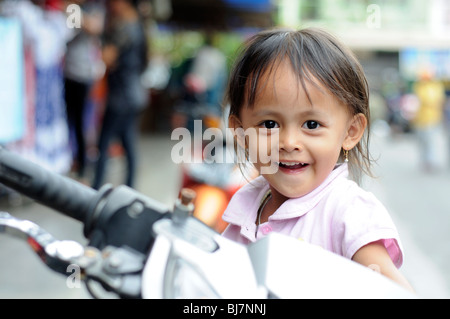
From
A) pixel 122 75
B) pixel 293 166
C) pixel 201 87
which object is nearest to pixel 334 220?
pixel 293 166

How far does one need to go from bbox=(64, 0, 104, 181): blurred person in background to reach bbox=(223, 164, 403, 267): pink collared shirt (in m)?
5.87

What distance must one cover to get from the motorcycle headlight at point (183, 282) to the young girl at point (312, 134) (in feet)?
1.32

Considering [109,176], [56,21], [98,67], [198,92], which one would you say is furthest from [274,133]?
[98,67]

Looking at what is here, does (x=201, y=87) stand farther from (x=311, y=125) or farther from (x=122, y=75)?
(x=311, y=125)

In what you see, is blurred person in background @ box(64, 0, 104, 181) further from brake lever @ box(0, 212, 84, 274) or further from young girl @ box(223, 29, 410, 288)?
brake lever @ box(0, 212, 84, 274)

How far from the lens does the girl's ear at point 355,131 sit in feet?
4.66

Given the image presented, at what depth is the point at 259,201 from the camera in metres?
1.56

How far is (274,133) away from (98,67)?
7.32 metres

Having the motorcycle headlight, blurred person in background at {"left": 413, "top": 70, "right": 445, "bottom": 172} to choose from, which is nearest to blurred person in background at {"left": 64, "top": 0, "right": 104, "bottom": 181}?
the motorcycle headlight

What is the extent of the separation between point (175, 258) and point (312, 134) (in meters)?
0.46

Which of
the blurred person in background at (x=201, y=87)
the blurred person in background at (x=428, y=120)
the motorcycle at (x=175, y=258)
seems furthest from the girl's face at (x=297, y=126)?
the blurred person in background at (x=428, y=120)

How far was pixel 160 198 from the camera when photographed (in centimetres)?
679

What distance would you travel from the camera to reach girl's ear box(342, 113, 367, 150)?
55.9 inches
